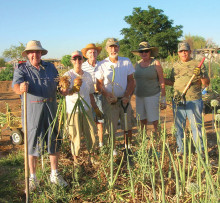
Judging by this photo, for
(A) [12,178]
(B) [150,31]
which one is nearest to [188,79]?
(A) [12,178]

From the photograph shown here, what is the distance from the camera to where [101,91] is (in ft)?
11.2

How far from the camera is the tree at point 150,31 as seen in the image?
93.1ft

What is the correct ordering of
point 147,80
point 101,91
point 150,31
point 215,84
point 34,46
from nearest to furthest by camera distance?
point 34,46 < point 101,91 < point 147,80 < point 215,84 < point 150,31

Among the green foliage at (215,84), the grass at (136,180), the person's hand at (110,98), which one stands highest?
the green foliage at (215,84)

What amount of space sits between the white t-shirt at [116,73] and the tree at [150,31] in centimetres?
2550

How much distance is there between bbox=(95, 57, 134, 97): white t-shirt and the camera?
3.40 meters

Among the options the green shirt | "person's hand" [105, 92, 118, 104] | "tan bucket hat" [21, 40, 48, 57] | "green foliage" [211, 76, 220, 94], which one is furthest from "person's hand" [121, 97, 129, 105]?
"green foliage" [211, 76, 220, 94]

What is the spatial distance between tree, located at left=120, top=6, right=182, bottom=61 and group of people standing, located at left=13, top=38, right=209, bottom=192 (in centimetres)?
2539

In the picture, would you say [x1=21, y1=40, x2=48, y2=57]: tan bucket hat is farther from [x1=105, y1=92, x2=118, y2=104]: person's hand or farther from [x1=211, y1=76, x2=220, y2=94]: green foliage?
[x1=211, y1=76, x2=220, y2=94]: green foliage

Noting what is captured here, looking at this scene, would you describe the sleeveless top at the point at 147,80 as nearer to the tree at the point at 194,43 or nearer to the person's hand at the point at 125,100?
the person's hand at the point at 125,100

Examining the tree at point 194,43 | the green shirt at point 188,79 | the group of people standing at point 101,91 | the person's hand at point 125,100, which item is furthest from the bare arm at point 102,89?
the tree at point 194,43

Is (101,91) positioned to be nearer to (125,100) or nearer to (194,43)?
(125,100)

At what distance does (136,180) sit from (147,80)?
1.76 metres

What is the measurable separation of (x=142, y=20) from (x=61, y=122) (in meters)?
29.7
